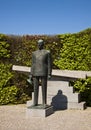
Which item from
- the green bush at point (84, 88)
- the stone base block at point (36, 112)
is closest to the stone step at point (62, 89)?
the green bush at point (84, 88)

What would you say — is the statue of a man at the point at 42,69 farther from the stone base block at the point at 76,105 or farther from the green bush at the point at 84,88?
the green bush at the point at 84,88

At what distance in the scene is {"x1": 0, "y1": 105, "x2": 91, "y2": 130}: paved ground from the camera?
8.16 m

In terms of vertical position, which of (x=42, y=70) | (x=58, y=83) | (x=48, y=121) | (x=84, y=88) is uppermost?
(x=42, y=70)

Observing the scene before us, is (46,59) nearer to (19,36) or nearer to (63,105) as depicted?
(63,105)

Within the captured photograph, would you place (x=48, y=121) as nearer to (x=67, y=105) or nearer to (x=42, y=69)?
(x=42, y=69)

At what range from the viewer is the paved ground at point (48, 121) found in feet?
26.8

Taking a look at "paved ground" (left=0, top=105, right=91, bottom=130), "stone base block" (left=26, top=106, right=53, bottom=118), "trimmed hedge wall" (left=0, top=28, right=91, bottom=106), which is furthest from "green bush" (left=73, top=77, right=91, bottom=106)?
"stone base block" (left=26, top=106, right=53, bottom=118)

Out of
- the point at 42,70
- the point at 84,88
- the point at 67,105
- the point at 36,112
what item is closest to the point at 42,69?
the point at 42,70

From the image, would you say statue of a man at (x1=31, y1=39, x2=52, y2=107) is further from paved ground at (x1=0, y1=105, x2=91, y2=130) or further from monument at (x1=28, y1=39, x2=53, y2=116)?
paved ground at (x1=0, y1=105, x2=91, y2=130)

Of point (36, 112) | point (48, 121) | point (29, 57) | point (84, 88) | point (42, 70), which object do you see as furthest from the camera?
point (29, 57)

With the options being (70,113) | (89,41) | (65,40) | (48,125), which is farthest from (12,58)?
(48,125)

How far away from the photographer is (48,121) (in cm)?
898

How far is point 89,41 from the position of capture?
510 inches

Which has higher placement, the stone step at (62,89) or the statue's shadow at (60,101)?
the stone step at (62,89)
